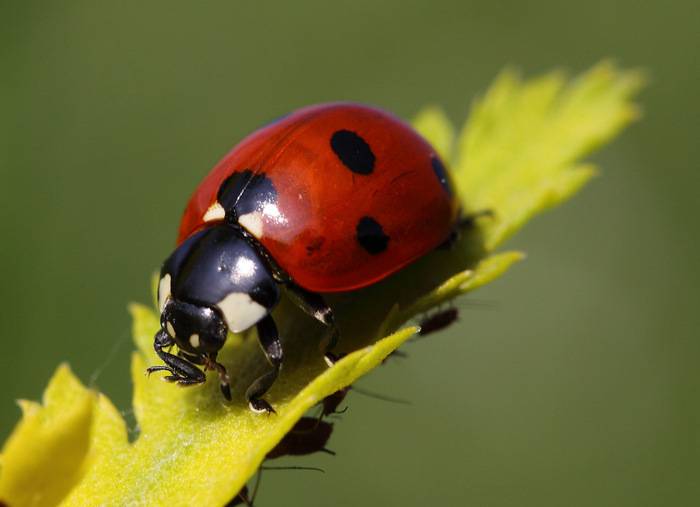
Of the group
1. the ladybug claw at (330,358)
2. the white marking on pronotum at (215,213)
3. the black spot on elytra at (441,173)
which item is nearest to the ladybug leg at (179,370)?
the ladybug claw at (330,358)

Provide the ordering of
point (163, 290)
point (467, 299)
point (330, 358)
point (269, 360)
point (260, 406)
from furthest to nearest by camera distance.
Result: point (467, 299) → point (163, 290) → point (269, 360) → point (330, 358) → point (260, 406)

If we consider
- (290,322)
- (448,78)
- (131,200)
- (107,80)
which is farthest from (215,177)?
(448,78)

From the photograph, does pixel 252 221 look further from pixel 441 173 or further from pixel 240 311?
pixel 441 173

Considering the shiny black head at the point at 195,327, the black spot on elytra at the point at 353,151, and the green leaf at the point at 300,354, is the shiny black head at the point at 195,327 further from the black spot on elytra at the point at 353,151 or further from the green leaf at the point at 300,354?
the black spot on elytra at the point at 353,151

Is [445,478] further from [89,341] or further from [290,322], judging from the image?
[290,322]

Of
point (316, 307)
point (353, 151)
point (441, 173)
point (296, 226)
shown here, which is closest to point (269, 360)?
point (316, 307)

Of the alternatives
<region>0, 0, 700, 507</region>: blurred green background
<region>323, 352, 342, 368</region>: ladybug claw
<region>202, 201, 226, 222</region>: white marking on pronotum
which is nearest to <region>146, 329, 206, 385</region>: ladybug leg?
<region>323, 352, 342, 368</region>: ladybug claw
